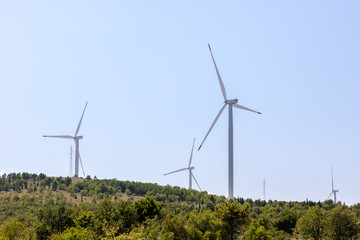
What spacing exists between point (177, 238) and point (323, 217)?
139 ft

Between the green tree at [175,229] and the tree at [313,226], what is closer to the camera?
the green tree at [175,229]

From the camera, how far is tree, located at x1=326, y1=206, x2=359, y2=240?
105438mm

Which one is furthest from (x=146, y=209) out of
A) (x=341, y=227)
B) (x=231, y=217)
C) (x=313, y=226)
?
(x=341, y=227)

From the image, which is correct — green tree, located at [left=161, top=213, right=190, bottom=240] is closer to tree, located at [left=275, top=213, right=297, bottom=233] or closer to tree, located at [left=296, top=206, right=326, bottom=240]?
tree, located at [left=296, top=206, right=326, bottom=240]

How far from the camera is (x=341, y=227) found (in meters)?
105

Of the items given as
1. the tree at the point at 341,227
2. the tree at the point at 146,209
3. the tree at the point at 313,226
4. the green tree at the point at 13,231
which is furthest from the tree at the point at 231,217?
the green tree at the point at 13,231

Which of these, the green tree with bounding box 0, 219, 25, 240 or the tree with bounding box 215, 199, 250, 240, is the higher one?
the tree with bounding box 215, 199, 250, 240

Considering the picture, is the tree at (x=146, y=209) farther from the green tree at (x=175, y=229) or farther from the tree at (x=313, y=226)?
the tree at (x=313, y=226)

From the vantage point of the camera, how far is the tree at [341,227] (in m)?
105

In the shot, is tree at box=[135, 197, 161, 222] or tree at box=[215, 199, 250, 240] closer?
tree at box=[215, 199, 250, 240]

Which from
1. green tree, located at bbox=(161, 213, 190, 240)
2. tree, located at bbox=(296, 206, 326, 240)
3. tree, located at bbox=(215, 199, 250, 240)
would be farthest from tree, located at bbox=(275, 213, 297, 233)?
tree, located at bbox=(215, 199, 250, 240)

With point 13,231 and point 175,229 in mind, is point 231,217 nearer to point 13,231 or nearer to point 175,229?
point 175,229

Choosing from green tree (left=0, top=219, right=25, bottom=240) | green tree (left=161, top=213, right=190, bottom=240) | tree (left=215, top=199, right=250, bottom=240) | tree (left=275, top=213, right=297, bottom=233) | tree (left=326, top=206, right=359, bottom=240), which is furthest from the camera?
tree (left=275, top=213, right=297, bottom=233)

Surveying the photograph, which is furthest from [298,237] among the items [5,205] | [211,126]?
[5,205]
